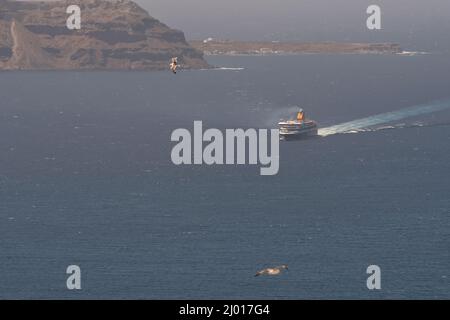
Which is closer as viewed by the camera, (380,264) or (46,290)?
Answer: (46,290)

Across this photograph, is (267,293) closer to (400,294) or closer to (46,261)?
(400,294)

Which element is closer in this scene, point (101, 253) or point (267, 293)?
point (267, 293)
